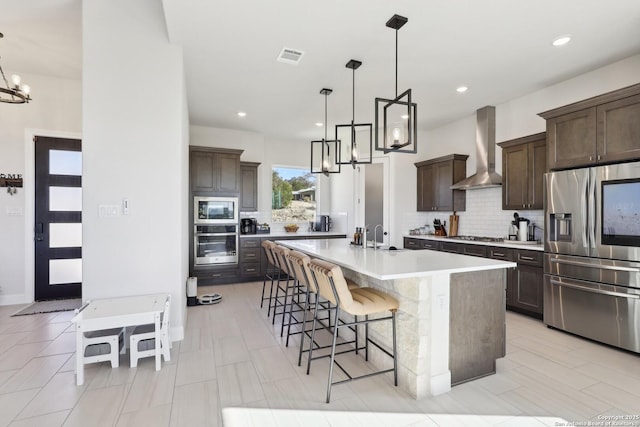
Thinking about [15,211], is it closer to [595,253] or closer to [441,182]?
[441,182]

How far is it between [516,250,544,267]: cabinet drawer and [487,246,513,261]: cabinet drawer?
0.10 m

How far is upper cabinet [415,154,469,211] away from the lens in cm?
532

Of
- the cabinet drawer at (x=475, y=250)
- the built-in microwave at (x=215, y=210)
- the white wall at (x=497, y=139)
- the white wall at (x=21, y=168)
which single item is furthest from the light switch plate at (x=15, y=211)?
the cabinet drawer at (x=475, y=250)

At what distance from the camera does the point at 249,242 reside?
589 centimetres

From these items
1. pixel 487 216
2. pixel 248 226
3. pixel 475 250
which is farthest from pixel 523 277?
pixel 248 226

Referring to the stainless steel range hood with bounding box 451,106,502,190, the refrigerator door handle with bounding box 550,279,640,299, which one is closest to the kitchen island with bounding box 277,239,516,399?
the refrigerator door handle with bounding box 550,279,640,299

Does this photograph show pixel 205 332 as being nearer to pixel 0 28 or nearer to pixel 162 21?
pixel 162 21

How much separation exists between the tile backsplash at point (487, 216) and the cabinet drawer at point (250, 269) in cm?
369

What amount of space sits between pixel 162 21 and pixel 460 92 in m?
3.76

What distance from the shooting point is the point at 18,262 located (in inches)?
169

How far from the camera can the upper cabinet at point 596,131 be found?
290 cm

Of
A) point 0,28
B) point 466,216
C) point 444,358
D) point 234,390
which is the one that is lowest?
point 234,390

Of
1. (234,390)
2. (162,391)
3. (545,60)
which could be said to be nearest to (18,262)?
(162,391)

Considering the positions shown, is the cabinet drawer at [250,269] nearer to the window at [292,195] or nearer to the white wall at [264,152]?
the white wall at [264,152]
